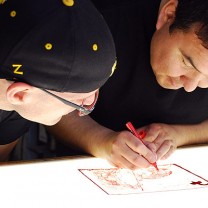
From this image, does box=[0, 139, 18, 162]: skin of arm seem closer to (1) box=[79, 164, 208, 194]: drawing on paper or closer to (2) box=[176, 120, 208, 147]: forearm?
(1) box=[79, 164, 208, 194]: drawing on paper

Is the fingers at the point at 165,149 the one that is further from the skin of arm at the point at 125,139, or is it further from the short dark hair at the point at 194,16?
the short dark hair at the point at 194,16

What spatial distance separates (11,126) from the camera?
183cm

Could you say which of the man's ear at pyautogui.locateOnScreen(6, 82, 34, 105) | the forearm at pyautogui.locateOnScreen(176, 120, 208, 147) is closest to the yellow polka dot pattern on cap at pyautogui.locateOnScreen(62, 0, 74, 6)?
the man's ear at pyautogui.locateOnScreen(6, 82, 34, 105)

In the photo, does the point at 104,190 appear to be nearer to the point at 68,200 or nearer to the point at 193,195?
the point at 68,200

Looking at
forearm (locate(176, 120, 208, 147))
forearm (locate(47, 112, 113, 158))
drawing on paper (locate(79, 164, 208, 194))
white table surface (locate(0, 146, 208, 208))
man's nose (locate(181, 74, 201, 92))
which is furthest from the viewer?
forearm (locate(176, 120, 208, 147))

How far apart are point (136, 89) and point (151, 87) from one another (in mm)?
65

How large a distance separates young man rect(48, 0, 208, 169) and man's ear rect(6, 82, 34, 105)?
51 cm

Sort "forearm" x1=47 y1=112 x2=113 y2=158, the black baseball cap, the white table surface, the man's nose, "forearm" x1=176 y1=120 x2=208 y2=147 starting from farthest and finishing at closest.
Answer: "forearm" x1=176 y1=120 x2=208 y2=147
"forearm" x1=47 y1=112 x2=113 y2=158
the man's nose
the white table surface
the black baseball cap

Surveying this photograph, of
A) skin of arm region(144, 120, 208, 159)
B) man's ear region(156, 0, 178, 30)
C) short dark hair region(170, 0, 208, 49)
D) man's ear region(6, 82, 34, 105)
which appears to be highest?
man's ear region(156, 0, 178, 30)

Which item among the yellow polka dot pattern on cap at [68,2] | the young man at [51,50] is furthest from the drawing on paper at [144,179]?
the yellow polka dot pattern on cap at [68,2]

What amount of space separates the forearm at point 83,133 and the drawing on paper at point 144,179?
13 centimetres

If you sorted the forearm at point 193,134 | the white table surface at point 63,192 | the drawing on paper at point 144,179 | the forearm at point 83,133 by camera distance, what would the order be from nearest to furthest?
the white table surface at point 63,192 → the drawing on paper at point 144,179 → the forearm at point 83,133 → the forearm at point 193,134

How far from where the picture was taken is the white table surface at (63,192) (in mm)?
1511

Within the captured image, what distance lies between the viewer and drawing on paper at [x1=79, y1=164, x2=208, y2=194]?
5.41ft
